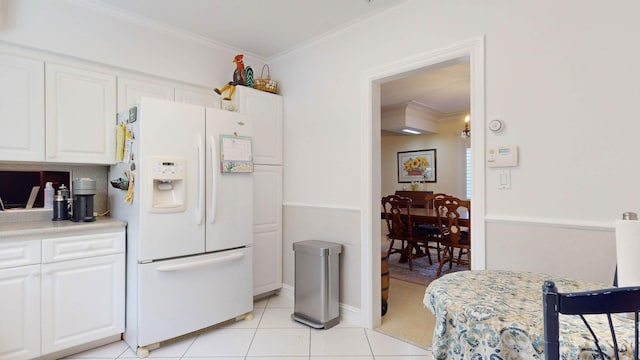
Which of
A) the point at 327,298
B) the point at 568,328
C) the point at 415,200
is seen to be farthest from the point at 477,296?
the point at 415,200

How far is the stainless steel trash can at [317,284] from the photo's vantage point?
2.69 meters

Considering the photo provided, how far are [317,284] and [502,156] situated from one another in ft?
5.42

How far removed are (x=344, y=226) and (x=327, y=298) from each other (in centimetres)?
61

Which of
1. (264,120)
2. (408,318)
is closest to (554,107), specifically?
(408,318)

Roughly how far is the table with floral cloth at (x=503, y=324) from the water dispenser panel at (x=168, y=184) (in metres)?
1.85

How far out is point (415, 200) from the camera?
6637 millimetres

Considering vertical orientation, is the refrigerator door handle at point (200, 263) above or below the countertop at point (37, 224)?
below

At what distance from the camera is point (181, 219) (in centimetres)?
242

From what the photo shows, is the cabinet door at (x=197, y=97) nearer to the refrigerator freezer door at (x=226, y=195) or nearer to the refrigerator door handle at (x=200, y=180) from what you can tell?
the refrigerator freezer door at (x=226, y=195)

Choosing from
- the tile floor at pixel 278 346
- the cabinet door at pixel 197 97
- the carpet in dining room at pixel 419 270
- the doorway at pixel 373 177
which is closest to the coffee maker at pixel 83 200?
the tile floor at pixel 278 346

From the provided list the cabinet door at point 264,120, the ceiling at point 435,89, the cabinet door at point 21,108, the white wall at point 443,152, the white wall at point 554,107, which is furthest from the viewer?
the white wall at point 443,152

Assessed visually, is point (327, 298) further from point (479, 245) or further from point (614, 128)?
point (614, 128)

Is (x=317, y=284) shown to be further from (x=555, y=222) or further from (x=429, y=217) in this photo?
(x=429, y=217)

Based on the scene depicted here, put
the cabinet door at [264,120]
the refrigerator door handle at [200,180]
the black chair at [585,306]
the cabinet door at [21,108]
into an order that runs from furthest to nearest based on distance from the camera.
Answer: the cabinet door at [264,120] → the refrigerator door handle at [200,180] → the cabinet door at [21,108] → the black chair at [585,306]
